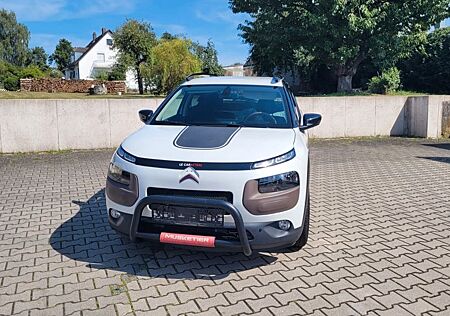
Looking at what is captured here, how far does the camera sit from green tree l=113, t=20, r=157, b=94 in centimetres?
3556

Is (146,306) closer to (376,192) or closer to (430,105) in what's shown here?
(376,192)

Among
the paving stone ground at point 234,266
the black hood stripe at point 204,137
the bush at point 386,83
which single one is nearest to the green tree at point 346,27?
the bush at point 386,83

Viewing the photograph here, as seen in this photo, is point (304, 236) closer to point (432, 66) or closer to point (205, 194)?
point (205, 194)

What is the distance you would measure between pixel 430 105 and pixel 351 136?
2407 mm

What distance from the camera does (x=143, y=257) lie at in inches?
148

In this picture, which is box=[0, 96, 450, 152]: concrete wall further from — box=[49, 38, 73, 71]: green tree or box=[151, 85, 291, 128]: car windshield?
box=[49, 38, 73, 71]: green tree

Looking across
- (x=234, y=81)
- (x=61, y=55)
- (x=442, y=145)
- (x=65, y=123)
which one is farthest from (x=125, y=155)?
(x=61, y=55)

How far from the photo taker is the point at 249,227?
3.15 meters

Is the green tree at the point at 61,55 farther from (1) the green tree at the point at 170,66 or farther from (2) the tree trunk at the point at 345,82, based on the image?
(2) the tree trunk at the point at 345,82

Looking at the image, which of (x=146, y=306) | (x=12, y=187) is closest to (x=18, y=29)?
(x=12, y=187)

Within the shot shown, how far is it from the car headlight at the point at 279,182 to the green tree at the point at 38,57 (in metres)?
74.6

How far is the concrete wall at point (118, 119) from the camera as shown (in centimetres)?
929

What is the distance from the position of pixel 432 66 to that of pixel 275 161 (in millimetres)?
20763

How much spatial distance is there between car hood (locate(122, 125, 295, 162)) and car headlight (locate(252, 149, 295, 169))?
4cm
